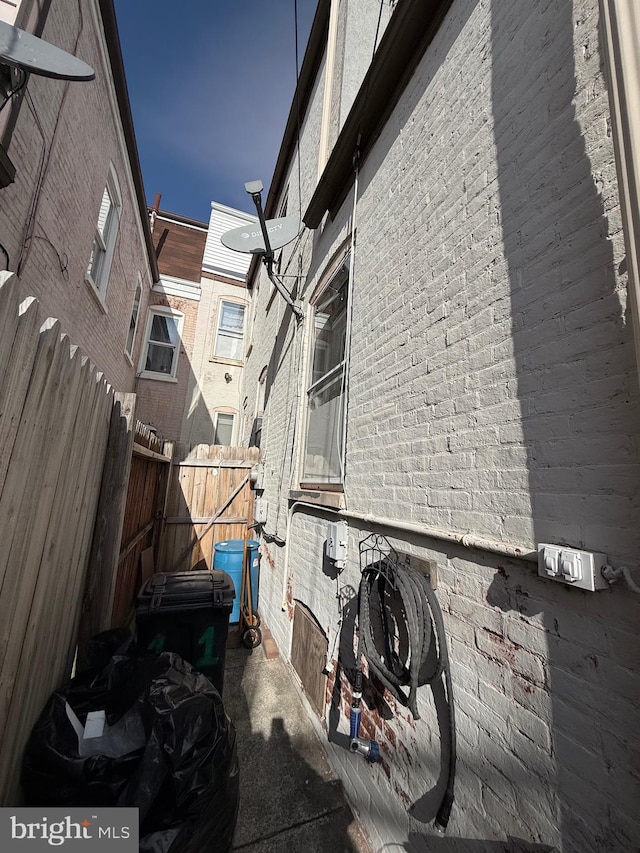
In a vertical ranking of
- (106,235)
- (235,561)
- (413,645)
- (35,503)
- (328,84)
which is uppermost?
(328,84)

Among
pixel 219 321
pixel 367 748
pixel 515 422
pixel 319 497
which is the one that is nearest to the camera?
pixel 515 422

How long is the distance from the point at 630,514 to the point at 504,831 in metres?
1.31

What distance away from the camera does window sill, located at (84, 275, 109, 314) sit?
5.28 m

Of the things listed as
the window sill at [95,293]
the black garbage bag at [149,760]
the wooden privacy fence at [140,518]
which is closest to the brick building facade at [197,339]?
the window sill at [95,293]

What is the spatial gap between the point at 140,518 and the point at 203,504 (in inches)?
74.5

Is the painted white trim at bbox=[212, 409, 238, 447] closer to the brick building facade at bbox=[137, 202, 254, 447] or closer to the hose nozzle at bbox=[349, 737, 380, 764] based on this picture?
the brick building facade at bbox=[137, 202, 254, 447]

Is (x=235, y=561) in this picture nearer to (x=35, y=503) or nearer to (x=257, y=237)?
(x=35, y=503)

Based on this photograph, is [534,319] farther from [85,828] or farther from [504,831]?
[85,828]

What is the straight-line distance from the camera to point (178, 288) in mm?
11086

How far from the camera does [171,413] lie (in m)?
10.3

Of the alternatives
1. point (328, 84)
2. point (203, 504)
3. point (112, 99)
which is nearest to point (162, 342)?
point (112, 99)

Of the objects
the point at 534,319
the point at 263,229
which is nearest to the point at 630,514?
the point at 534,319

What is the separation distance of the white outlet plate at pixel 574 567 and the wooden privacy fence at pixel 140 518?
2.86 m

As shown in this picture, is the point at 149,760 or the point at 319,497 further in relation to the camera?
the point at 319,497
